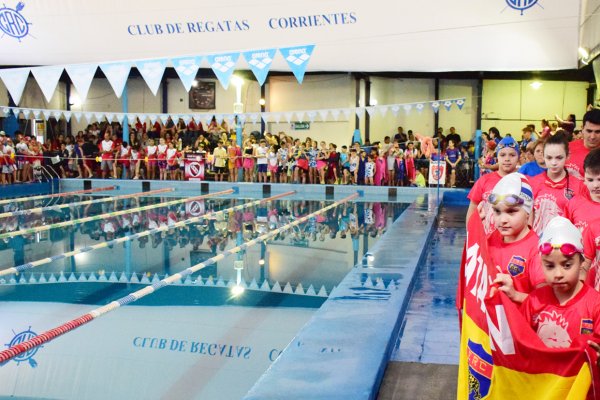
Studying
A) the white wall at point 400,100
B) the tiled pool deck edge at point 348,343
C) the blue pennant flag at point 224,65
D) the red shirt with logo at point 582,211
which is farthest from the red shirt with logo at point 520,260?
the white wall at point 400,100

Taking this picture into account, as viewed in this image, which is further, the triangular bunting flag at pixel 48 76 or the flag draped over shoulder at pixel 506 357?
the triangular bunting flag at pixel 48 76

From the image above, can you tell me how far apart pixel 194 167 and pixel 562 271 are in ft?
57.5

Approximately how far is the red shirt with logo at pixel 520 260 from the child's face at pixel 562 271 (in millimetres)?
148

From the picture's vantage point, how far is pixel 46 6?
57.2ft

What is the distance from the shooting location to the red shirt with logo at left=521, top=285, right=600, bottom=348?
2.37 meters

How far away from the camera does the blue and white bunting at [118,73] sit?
487 inches

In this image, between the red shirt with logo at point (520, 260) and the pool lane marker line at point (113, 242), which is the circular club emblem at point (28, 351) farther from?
the red shirt with logo at point (520, 260)

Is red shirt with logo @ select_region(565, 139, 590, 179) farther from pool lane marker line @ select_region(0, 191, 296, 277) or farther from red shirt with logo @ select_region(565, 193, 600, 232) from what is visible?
pool lane marker line @ select_region(0, 191, 296, 277)

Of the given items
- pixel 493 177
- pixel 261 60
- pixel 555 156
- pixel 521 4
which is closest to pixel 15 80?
pixel 261 60

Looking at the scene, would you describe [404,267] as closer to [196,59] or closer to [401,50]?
[196,59]

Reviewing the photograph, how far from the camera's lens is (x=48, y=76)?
12453 mm

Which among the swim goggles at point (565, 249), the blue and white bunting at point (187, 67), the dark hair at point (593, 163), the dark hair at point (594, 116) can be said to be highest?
the blue and white bunting at point (187, 67)

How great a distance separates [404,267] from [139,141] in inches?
652

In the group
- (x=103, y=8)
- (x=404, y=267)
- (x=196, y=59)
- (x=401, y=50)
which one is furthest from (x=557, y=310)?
(x=103, y=8)
